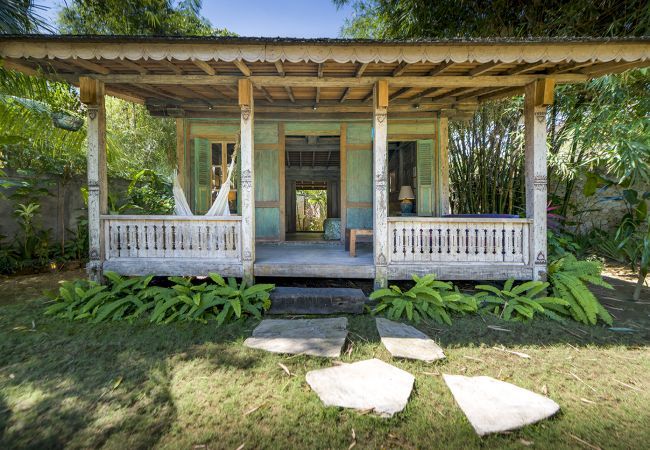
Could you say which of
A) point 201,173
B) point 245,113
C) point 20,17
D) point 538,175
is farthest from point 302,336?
point 20,17

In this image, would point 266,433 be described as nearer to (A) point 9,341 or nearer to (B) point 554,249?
(A) point 9,341

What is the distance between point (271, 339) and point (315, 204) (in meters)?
15.5

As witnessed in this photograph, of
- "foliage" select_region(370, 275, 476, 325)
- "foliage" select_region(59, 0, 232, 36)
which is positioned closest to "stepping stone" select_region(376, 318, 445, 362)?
"foliage" select_region(370, 275, 476, 325)

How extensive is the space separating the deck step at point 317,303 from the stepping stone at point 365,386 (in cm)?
108

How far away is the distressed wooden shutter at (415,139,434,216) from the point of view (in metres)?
5.93

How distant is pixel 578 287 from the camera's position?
3545 mm

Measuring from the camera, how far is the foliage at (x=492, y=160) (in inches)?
246

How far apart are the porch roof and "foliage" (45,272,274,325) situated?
95.3 inches

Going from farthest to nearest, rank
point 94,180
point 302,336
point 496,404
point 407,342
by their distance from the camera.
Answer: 1. point 94,180
2. point 302,336
3. point 407,342
4. point 496,404

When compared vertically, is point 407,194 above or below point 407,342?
above

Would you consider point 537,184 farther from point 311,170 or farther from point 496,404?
point 311,170

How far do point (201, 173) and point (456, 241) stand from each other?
4.45 meters

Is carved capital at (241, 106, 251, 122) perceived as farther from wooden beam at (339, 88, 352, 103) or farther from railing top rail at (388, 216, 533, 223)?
railing top rail at (388, 216, 533, 223)

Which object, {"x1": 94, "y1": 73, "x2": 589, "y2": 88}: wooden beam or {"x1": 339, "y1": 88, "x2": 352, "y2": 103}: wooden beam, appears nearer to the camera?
{"x1": 94, "y1": 73, "x2": 589, "y2": 88}: wooden beam
